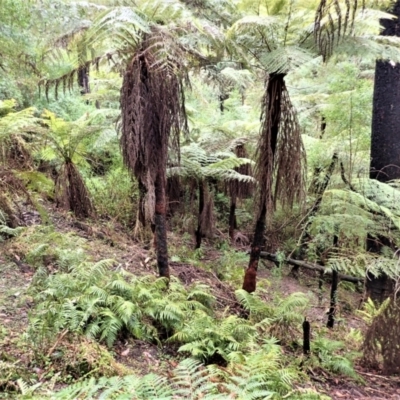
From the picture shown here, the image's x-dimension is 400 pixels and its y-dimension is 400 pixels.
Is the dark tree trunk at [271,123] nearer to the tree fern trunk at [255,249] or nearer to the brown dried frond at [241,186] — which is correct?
the tree fern trunk at [255,249]

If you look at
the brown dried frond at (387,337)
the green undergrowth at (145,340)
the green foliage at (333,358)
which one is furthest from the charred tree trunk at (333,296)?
the brown dried frond at (387,337)

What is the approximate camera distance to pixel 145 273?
17.1 ft

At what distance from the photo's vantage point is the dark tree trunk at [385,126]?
486 cm

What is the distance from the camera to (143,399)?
1989 mm

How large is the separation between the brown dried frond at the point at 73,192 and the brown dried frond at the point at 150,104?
286cm

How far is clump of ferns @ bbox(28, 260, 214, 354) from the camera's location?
3102 millimetres

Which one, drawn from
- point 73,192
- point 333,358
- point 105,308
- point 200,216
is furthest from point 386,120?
point 73,192

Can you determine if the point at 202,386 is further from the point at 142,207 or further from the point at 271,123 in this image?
the point at 142,207

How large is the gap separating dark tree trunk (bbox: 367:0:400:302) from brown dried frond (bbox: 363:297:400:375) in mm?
1067

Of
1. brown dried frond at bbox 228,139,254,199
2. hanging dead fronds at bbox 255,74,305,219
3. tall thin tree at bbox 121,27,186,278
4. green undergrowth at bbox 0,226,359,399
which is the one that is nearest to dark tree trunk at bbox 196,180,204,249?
brown dried frond at bbox 228,139,254,199

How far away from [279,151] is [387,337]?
88.9 inches

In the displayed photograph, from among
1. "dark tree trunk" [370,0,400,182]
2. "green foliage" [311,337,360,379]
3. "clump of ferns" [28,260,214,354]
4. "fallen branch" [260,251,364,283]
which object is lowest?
"fallen branch" [260,251,364,283]

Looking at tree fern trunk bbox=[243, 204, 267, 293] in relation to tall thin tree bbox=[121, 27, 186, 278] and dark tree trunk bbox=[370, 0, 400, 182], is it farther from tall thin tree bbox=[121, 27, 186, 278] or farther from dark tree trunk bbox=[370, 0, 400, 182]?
dark tree trunk bbox=[370, 0, 400, 182]

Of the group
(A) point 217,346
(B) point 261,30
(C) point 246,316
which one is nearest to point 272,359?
(A) point 217,346
